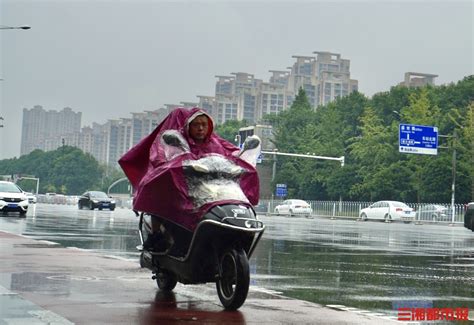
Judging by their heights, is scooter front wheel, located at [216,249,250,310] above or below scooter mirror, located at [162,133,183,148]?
below

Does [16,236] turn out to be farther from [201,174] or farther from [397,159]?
[397,159]

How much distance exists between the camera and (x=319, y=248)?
18.3 meters

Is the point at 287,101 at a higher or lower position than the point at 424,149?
higher

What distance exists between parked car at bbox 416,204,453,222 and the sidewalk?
47003mm

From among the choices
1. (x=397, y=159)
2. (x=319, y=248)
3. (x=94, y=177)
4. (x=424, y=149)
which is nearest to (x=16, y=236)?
(x=319, y=248)

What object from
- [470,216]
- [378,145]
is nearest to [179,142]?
Answer: [470,216]

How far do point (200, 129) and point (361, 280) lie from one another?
3870 millimetres

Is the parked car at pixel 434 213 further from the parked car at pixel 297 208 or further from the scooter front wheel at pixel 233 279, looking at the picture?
the scooter front wheel at pixel 233 279

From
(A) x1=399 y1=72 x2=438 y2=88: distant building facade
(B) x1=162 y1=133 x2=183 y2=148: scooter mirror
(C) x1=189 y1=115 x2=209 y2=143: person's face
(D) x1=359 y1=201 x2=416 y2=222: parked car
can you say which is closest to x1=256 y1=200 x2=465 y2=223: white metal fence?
(D) x1=359 y1=201 x2=416 y2=222: parked car

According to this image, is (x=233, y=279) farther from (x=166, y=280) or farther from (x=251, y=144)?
(x=251, y=144)

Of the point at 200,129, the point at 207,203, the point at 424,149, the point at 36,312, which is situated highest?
the point at 424,149

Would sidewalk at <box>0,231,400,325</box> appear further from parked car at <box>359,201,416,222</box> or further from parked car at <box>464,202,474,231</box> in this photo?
parked car at <box>359,201,416,222</box>
